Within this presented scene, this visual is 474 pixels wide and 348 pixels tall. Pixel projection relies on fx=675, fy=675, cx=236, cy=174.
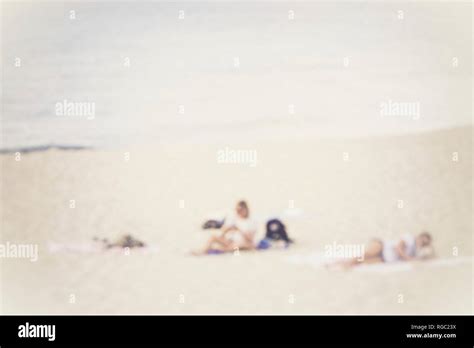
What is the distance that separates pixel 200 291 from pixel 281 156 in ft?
4.92

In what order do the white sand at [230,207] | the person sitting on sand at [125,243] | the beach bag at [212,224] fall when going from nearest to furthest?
the white sand at [230,207] < the person sitting on sand at [125,243] < the beach bag at [212,224]

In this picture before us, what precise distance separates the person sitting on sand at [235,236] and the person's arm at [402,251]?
1.30m

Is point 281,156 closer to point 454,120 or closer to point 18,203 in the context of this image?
point 454,120

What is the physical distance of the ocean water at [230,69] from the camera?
6.19 metres

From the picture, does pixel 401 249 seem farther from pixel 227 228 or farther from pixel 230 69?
pixel 230 69

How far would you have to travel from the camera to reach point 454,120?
6.25m

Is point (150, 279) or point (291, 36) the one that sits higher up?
point (291, 36)

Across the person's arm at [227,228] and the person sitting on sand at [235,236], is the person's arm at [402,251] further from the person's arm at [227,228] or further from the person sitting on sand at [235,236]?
the person's arm at [227,228]

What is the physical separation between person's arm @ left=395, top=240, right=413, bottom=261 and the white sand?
11 centimetres

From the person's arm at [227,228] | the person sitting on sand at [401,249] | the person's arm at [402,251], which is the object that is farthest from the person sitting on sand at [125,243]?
the person's arm at [402,251]

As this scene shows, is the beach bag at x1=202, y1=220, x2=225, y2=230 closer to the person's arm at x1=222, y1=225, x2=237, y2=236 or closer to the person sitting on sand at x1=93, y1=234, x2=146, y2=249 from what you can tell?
the person's arm at x1=222, y1=225, x2=237, y2=236
